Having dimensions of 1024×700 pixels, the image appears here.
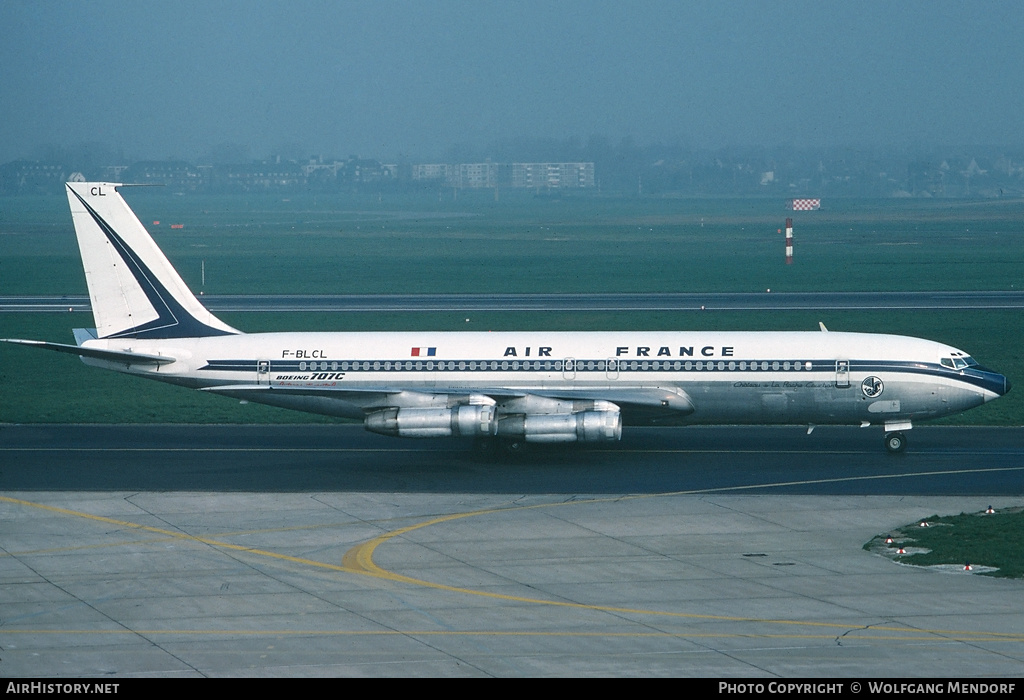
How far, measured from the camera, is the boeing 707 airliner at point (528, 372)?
4206cm

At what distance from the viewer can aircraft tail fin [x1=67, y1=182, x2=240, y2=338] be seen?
4519cm

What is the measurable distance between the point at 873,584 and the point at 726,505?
8.43 metres

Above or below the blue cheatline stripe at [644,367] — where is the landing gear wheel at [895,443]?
below

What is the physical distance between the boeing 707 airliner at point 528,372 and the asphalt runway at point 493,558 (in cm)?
158

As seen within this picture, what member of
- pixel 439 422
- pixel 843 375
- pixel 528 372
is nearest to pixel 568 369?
pixel 528 372

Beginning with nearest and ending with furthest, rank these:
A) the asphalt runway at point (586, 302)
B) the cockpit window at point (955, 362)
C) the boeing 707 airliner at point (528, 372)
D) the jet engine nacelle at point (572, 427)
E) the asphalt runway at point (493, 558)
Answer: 1. the asphalt runway at point (493, 558)
2. the jet engine nacelle at point (572, 427)
3. the boeing 707 airliner at point (528, 372)
4. the cockpit window at point (955, 362)
5. the asphalt runway at point (586, 302)

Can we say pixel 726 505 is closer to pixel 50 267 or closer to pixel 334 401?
pixel 334 401

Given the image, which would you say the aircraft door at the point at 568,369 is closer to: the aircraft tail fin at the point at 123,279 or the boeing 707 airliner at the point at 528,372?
the boeing 707 airliner at the point at 528,372

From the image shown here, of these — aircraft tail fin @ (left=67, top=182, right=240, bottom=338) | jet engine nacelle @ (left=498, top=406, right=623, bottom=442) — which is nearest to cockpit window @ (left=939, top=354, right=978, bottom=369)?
jet engine nacelle @ (left=498, top=406, right=623, bottom=442)

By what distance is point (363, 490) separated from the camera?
37719 mm

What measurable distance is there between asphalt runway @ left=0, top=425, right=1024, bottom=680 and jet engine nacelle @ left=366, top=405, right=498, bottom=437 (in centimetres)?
130

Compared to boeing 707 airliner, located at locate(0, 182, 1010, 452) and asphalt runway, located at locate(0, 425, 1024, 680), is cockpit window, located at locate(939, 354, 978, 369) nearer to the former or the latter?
boeing 707 airliner, located at locate(0, 182, 1010, 452)

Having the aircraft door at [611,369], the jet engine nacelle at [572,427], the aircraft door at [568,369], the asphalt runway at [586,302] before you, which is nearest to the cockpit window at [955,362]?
the aircraft door at [611,369]
